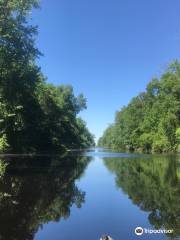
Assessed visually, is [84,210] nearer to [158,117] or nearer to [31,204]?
[31,204]

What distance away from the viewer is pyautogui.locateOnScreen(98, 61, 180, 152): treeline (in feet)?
251

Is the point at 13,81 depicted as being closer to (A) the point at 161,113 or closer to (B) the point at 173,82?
(B) the point at 173,82

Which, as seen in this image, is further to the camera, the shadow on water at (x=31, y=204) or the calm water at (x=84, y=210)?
the shadow on water at (x=31, y=204)

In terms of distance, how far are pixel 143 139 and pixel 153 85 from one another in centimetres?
1508

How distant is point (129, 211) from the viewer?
1154 centimetres

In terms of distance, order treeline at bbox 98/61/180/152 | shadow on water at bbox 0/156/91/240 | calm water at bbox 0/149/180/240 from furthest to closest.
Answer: treeline at bbox 98/61/180/152, shadow on water at bbox 0/156/91/240, calm water at bbox 0/149/180/240

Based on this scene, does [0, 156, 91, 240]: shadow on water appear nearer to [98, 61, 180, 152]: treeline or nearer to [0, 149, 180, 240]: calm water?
[0, 149, 180, 240]: calm water

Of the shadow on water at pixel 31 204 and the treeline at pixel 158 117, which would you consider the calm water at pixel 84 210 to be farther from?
the treeline at pixel 158 117

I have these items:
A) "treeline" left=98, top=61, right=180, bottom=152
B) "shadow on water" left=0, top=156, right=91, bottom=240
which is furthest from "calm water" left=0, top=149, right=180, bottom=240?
"treeline" left=98, top=61, right=180, bottom=152

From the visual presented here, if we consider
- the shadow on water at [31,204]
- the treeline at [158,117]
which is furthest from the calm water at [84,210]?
the treeline at [158,117]

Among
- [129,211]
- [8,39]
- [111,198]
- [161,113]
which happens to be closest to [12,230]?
[129,211]

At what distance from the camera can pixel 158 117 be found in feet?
308

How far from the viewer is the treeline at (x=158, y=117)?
76450 millimetres

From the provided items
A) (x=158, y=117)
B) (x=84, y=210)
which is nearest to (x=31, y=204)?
(x=84, y=210)
